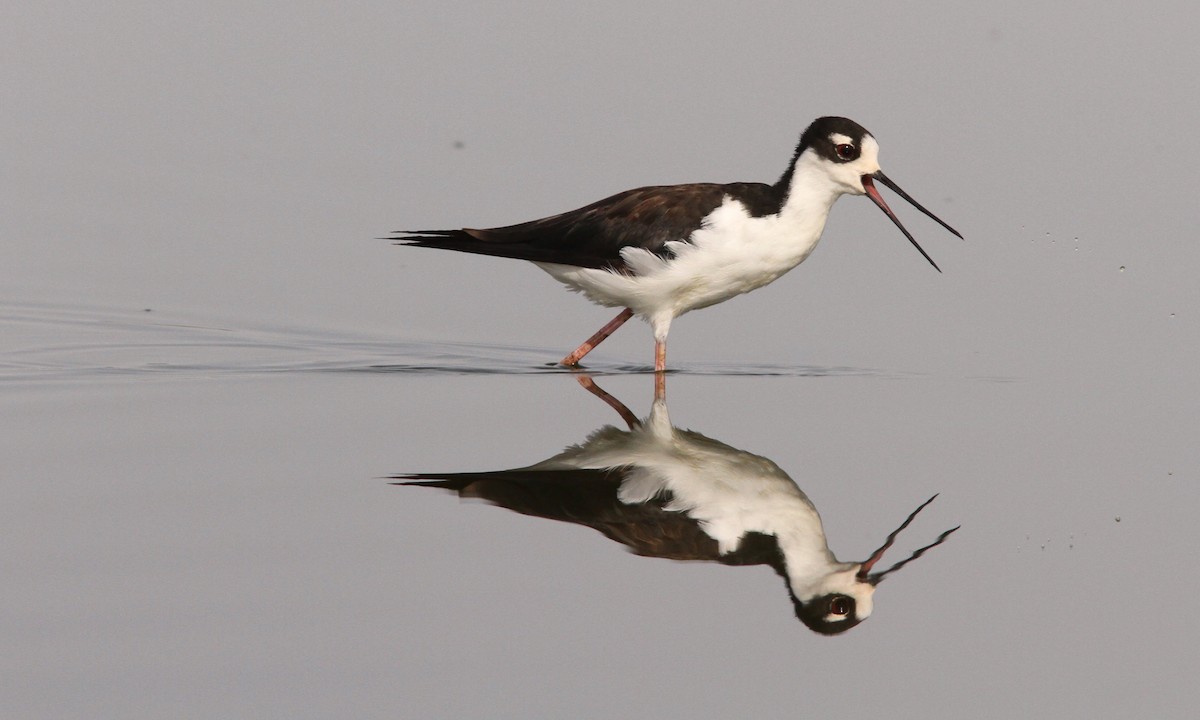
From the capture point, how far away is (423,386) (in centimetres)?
1018

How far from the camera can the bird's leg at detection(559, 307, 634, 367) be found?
11086mm

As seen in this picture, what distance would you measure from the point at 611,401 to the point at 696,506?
241 centimetres

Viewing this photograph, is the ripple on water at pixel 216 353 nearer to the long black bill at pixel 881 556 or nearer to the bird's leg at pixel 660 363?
the bird's leg at pixel 660 363

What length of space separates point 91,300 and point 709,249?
4.88m

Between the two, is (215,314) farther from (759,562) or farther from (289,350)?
(759,562)

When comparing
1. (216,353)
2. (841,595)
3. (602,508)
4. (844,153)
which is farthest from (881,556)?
(216,353)

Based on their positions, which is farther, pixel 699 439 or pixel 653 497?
pixel 699 439

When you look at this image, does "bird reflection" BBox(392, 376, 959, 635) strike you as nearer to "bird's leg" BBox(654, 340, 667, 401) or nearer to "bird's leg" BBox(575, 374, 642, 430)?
"bird's leg" BBox(575, 374, 642, 430)

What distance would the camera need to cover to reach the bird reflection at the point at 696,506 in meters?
6.73

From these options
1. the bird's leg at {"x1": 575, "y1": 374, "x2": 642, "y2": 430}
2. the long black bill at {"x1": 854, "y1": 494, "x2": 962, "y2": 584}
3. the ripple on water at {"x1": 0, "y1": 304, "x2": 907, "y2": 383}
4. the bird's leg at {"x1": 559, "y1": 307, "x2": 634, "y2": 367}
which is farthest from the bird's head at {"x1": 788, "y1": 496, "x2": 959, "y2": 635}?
the bird's leg at {"x1": 559, "y1": 307, "x2": 634, "y2": 367}

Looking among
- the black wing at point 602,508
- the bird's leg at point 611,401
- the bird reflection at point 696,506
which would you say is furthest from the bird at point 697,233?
the black wing at point 602,508

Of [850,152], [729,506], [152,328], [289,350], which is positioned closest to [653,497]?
[729,506]

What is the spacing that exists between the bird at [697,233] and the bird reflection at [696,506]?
6.09ft

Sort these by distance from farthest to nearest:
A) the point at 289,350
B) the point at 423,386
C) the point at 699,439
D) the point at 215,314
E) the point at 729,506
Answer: the point at 215,314 < the point at 289,350 < the point at 423,386 < the point at 699,439 < the point at 729,506
